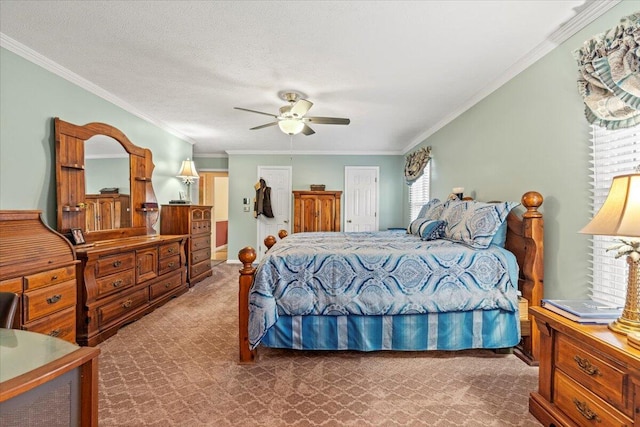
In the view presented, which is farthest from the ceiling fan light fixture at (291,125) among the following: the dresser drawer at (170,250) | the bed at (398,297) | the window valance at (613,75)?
the window valance at (613,75)

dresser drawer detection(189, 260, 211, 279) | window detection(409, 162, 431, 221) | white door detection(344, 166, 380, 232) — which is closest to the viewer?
dresser drawer detection(189, 260, 211, 279)

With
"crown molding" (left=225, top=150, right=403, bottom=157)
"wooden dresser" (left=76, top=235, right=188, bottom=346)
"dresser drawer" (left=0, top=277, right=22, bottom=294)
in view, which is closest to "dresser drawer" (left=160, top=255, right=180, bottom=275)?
"wooden dresser" (left=76, top=235, right=188, bottom=346)

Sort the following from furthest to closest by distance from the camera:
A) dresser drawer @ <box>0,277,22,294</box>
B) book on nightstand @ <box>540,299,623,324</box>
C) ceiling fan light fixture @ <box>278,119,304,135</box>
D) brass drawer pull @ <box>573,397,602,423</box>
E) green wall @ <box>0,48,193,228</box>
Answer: ceiling fan light fixture @ <box>278,119,304,135</box> < green wall @ <box>0,48,193,228</box> < dresser drawer @ <box>0,277,22,294</box> < book on nightstand @ <box>540,299,623,324</box> < brass drawer pull @ <box>573,397,602,423</box>

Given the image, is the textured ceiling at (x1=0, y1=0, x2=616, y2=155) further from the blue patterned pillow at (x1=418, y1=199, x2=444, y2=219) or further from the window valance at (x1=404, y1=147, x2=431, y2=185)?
the blue patterned pillow at (x1=418, y1=199, x2=444, y2=219)

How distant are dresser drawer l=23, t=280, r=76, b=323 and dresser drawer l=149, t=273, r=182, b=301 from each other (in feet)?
3.70

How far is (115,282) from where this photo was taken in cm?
279

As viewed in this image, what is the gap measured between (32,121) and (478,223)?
3782mm

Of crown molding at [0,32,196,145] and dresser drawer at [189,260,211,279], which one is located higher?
crown molding at [0,32,196,145]

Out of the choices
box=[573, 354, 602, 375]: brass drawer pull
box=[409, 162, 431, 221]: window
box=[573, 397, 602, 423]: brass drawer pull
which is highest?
box=[409, 162, 431, 221]: window

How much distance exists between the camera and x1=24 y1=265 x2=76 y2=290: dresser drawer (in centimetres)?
193

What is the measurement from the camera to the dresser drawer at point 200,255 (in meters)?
Answer: 4.51

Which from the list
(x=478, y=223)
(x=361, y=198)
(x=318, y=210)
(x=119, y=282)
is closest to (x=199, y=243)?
(x=119, y=282)

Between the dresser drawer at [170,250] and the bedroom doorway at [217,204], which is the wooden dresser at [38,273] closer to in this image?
the dresser drawer at [170,250]

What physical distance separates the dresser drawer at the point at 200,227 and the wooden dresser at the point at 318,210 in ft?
5.26
